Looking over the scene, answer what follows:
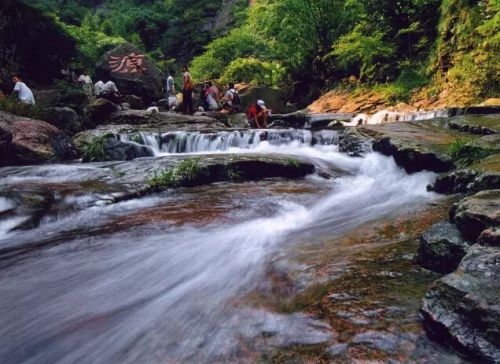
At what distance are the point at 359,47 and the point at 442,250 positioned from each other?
48.2ft

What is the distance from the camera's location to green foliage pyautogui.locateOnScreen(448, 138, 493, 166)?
18.7ft

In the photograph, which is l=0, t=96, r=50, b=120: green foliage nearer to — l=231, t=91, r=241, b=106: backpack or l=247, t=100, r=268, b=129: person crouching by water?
l=247, t=100, r=268, b=129: person crouching by water

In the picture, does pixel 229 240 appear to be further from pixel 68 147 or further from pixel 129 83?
pixel 129 83

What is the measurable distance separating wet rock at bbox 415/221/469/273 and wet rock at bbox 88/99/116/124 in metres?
13.7

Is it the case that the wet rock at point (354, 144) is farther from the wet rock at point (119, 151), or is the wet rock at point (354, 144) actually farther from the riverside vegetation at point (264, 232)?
the wet rock at point (119, 151)

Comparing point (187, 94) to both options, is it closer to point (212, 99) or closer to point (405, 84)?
point (212, 99)

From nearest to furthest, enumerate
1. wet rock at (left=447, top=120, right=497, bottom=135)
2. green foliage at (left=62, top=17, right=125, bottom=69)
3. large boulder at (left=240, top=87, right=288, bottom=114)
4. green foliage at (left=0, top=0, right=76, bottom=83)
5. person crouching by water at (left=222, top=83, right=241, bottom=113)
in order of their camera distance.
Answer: wet rock at (left=447, top=120, right=497, bottom=135) < green foliage at (left=0, top=0, right=76, bottom=83) < person crouching by water at (left=222, top=83, right=241, bottom=113) < large boulder at (left=240, top=87, right=288, bottom=114) < green foliage at (left=62, top=17, right=125, bottom=69)

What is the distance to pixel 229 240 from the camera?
15.2ft

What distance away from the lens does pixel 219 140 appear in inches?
459

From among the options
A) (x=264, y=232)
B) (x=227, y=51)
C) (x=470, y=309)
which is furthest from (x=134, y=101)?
(x=470, y=309)

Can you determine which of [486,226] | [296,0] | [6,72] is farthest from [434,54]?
[6,72]

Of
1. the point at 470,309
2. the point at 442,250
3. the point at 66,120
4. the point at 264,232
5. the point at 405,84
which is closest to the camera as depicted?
the point at 470,309

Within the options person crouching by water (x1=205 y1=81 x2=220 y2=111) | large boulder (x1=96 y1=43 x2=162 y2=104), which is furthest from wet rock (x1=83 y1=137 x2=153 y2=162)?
large boulder (x1=96 y1=43 x2=162 y2=104)

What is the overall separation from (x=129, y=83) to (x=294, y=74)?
882cm
